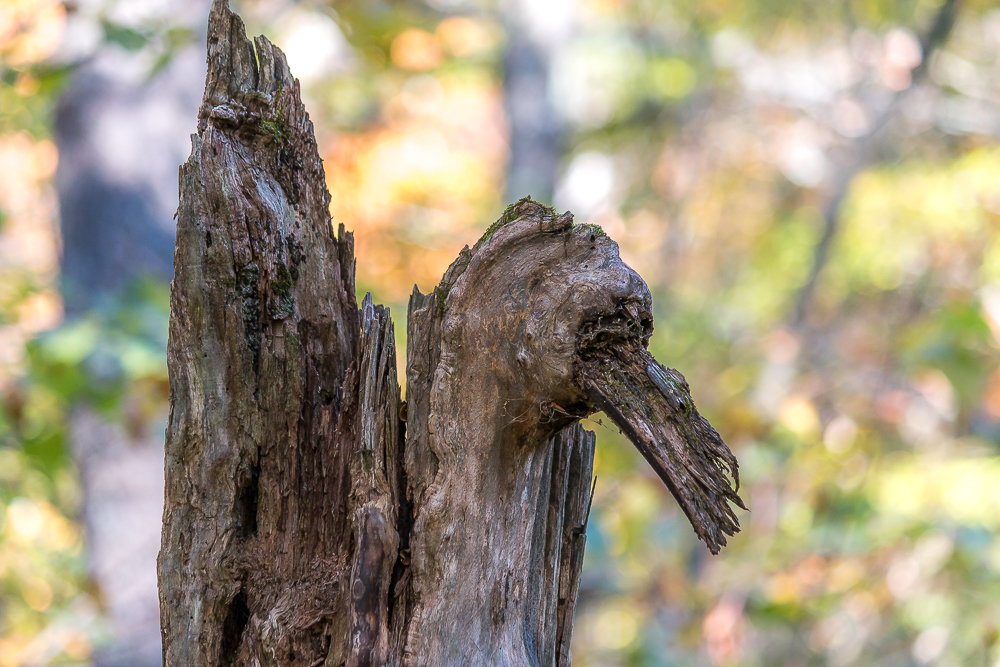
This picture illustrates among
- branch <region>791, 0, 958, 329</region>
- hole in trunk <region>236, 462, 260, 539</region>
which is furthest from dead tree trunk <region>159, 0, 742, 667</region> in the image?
branch <region>791, 0, 958, 329</region>

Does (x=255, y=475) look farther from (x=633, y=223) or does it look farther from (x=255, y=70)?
(x=633, y=223)

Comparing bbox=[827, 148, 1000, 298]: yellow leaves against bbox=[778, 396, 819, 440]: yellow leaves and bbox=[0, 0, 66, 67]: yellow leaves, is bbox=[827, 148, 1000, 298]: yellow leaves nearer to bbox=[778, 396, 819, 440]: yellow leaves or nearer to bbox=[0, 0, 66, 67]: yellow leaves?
bbox=[778, 396, 819, 440]: yellow leaves

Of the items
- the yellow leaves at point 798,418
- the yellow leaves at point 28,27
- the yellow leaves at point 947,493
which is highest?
the yellow leaves at point 28,27

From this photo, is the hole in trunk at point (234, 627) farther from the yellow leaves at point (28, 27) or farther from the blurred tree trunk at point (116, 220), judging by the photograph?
the yellow leaves at point (28, 27)

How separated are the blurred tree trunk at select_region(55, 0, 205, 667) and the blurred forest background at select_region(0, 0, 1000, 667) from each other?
0.04 ft

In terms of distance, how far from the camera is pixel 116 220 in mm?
3104

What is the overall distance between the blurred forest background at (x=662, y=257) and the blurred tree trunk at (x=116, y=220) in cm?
1

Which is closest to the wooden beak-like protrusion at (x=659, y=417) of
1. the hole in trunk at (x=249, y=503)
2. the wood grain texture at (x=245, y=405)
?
the wood grain texture at (x=245, y=405)

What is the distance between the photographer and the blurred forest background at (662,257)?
3.01 metres

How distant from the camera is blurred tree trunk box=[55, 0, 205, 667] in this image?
302cm

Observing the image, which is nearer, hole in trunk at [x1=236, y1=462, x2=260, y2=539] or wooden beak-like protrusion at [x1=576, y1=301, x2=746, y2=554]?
wooden beak-like protrusion at [x1=576, y1=301, x2=746, y2=554]

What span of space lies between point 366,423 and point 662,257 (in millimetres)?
7553

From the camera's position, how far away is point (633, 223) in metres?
8.40

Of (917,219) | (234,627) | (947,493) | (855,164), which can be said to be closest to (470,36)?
(917,219)
